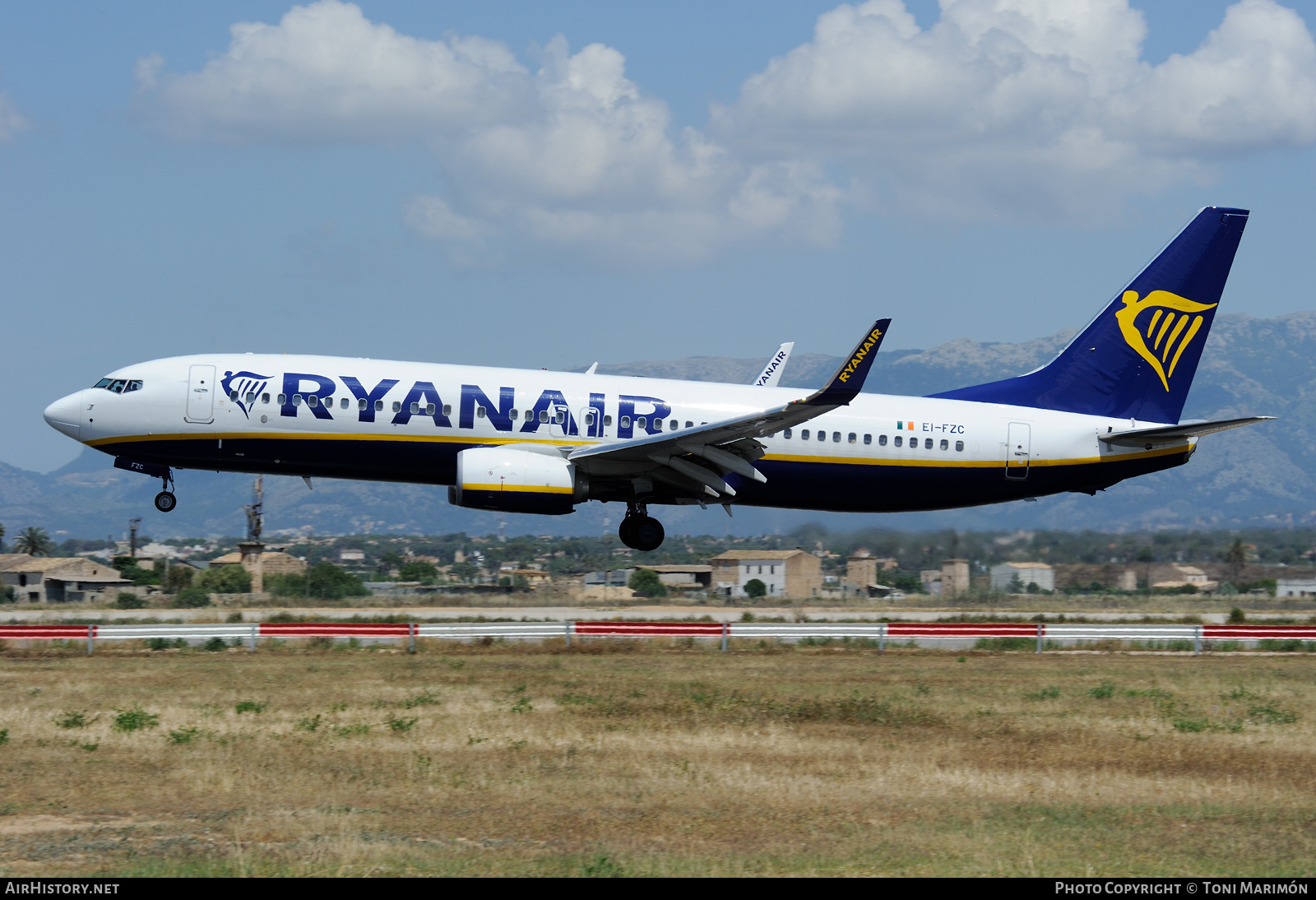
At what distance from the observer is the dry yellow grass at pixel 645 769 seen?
13.1 metres

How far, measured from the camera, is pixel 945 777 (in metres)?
17.1

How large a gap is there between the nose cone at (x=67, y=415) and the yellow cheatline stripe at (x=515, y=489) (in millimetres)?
9709

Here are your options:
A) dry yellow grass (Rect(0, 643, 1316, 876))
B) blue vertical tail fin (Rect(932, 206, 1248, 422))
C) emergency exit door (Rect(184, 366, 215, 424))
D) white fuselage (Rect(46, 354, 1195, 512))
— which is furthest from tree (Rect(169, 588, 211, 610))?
blue vertical tail fin (Rect(932, 206, 1248, 422))

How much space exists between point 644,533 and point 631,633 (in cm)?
309

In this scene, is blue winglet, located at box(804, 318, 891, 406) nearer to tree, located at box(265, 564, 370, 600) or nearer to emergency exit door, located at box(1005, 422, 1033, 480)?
emergency exit door, located at box(1005, 422, 1033, 480)

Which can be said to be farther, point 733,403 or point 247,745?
point 733,403

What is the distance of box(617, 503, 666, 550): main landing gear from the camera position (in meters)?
33.5

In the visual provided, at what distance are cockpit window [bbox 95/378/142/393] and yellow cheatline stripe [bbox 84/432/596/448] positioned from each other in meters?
1.11

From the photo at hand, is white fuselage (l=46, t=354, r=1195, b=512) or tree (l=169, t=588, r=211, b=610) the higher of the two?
white fuselage (l=46, t=354, r=1195, b=512)

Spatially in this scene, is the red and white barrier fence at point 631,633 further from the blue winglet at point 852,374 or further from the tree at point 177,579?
the tree at point 177,579

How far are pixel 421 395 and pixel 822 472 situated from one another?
33.0 feet
